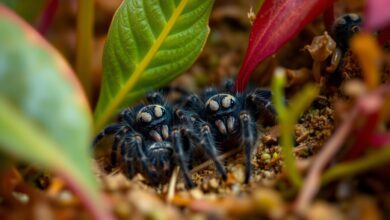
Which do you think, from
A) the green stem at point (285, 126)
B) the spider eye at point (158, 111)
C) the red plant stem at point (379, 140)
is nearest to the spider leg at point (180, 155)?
the spider eye at point (158, 111)

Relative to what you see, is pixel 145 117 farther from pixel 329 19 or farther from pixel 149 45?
pixel 329 19

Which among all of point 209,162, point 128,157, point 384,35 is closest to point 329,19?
point 384,35

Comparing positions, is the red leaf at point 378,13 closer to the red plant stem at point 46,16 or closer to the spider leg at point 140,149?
the spider leg at point 140,149

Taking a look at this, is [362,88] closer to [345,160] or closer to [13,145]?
[345,160]

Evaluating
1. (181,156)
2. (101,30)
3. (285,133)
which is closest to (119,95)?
(181,156)

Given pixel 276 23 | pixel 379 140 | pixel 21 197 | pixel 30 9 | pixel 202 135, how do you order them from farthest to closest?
pixel 30 9, pixel 202 135, pixel 276 23, pixel 21 197, pixel 379 140

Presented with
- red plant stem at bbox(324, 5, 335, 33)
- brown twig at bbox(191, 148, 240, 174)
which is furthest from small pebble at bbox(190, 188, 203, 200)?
red plant stem at bbox(324, 5, 335, 33)
